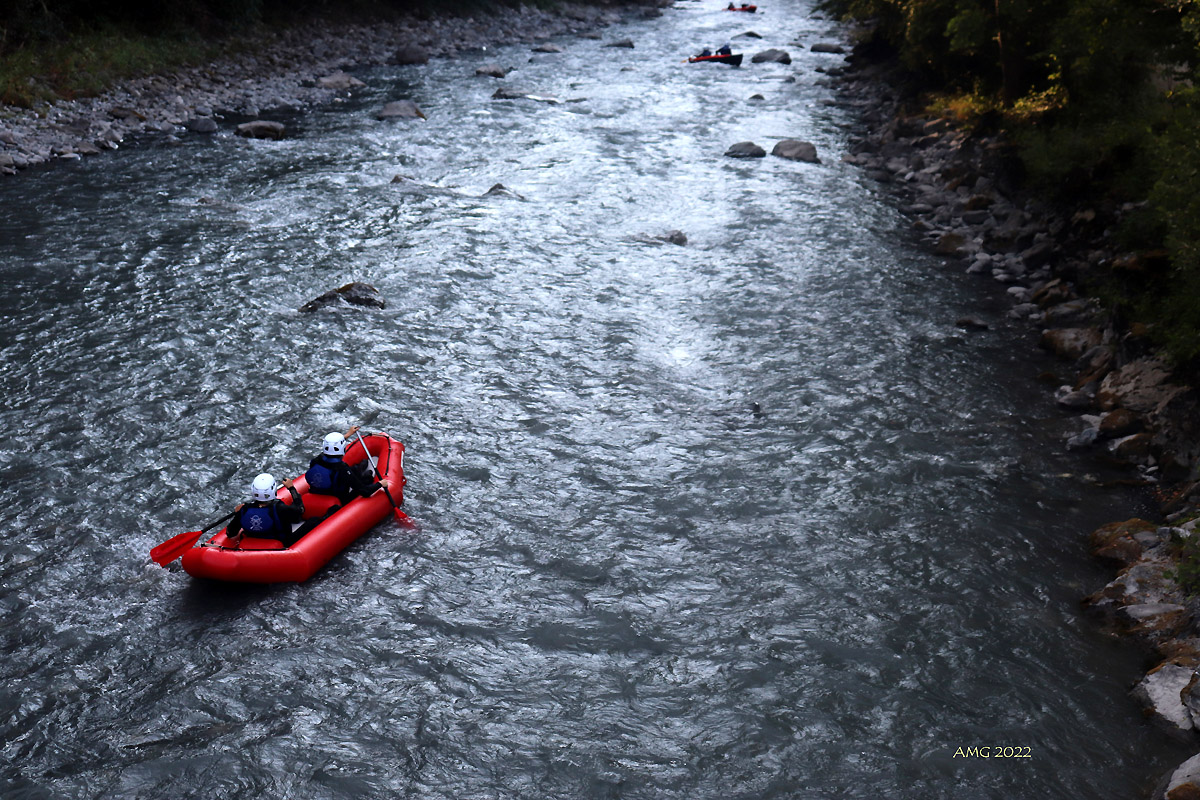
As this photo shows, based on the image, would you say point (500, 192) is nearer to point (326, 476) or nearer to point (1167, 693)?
point (326, 476)

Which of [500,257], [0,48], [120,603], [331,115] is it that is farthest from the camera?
[331,115]

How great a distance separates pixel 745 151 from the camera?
18.1 meters

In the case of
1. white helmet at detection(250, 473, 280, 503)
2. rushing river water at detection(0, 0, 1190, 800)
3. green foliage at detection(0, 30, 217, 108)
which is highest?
green foliage at detection(0, 30, 217, 108)

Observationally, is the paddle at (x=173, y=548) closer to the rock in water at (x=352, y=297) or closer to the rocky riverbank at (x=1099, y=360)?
the rock in water at (x=352, y=297)

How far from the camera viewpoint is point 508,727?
5.77 m

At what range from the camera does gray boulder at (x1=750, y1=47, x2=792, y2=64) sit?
27438 mm

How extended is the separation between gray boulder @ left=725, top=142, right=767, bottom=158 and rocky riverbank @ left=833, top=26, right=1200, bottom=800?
174cm

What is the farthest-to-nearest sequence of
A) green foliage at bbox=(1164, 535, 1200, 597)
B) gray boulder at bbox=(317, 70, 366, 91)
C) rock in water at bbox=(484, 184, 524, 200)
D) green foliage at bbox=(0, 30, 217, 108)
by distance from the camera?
gray boulder at bbox=(317, 70, 366, 91) < green foliage at bbox=(0, 30, 217, 108) < rock in water at bbox=(484, 184, 524, 200) < green foliage at bbox=(1164, 535, 1200, 597)

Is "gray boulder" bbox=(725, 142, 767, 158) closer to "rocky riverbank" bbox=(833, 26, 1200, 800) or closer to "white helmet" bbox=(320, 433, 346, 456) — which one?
"rocky riverbank" bbox=(833, 26, 1200, 800)

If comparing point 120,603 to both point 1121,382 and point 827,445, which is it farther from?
point 1121,382

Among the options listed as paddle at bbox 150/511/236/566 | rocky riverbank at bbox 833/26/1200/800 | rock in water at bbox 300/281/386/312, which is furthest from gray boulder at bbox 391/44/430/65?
paddle at bbox 150/511/236/566

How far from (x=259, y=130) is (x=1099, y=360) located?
15011 mm

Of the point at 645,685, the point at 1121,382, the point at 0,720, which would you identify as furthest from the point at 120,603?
the point at 1121,382

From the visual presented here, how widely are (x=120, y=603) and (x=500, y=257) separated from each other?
25.6 feet
